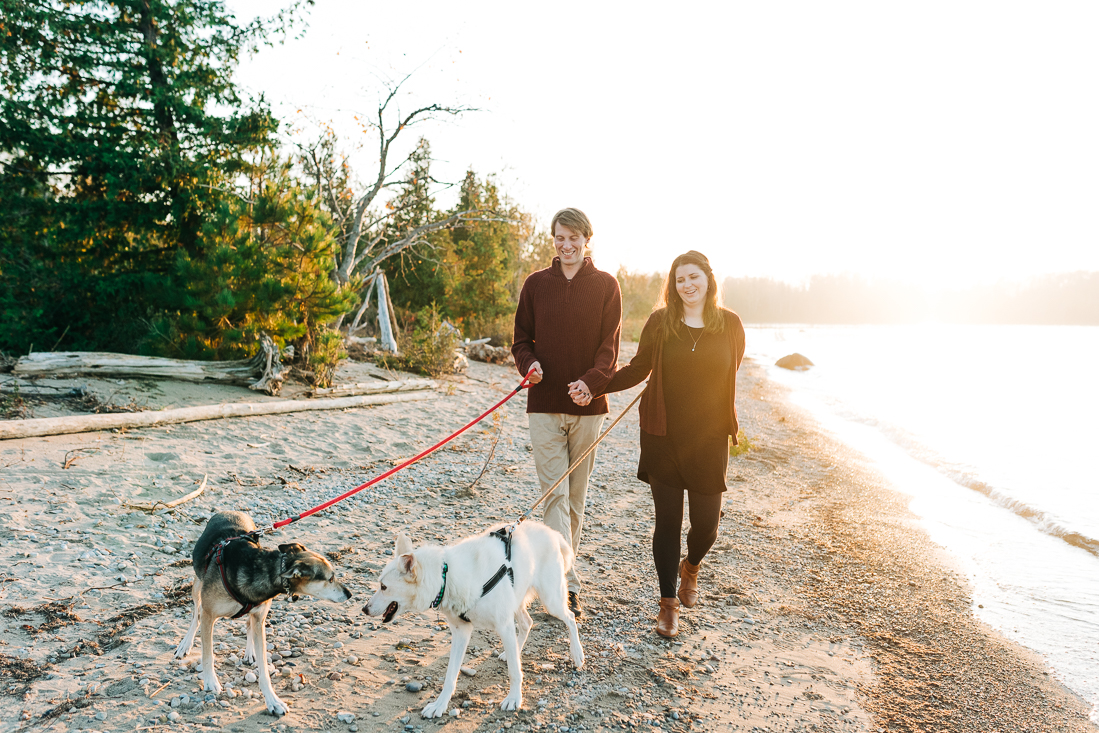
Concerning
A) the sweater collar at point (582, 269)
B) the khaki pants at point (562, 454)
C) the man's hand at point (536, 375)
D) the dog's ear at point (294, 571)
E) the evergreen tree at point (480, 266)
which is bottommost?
the dog's ear at point (294, 571)

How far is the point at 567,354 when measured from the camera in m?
4.02

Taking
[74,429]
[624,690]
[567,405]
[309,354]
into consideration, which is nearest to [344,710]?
[624,690]

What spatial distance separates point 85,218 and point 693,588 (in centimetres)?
1373

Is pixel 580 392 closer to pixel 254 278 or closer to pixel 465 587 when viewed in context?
pixel 465 587

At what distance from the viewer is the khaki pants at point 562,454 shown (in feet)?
13.4

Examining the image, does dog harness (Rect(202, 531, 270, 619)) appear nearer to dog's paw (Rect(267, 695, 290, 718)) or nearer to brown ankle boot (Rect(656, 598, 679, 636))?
dog's paw (Rect(267, 695, 290, 718))

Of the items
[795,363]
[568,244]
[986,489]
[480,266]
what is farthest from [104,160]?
[795,363]

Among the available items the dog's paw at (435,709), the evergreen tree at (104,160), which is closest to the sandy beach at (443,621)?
the dog's paw at (435,709)

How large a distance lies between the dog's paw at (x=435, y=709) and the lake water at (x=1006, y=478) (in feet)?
13.3

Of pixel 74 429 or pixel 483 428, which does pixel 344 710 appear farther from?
pixel 483 428

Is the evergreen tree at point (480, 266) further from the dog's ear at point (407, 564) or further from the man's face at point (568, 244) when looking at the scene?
the dog's ear at point (407, 564)

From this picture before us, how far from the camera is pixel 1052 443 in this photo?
13172 mm

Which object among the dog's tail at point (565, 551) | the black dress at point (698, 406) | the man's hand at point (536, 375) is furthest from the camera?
the man's hand at point (536, 375)

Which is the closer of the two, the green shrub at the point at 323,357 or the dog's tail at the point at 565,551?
the dog's tail at the point at 565,551
